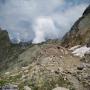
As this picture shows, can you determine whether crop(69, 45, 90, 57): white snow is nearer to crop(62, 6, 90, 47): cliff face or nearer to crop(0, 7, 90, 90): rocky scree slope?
crop(0, 7, 90, 90): rocky scree slope

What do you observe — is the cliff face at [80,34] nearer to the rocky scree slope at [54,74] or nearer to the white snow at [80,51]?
the white snow at [80,51]

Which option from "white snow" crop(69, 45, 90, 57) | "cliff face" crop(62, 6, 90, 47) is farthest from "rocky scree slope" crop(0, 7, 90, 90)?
"cliff face" crop(62, 6, 90, 47)

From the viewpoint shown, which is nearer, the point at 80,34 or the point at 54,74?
the point at 54,74

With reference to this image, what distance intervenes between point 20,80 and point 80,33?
2584cm

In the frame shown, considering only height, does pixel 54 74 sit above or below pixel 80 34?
below

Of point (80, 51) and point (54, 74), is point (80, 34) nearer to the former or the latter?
point (80, 51)

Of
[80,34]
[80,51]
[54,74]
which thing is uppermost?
[80,34]

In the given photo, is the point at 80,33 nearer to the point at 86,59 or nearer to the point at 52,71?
the point at 86,59

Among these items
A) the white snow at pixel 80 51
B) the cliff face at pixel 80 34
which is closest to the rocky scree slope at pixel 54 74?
the white snow at pixel 80 51

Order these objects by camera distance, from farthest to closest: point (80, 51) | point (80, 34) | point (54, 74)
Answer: point (80, 34)
point (80, 51)
point (54, 74)

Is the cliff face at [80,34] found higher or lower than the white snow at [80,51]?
higher

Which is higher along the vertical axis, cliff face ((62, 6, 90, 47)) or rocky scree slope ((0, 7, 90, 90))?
cliff face ((62, 6, 90, 47))

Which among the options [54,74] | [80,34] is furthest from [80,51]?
[54,74]

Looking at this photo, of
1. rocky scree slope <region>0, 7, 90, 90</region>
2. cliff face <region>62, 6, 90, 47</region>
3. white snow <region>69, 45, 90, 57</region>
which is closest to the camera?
rocky scree slope <region>0, 7, 90, 90</region>
